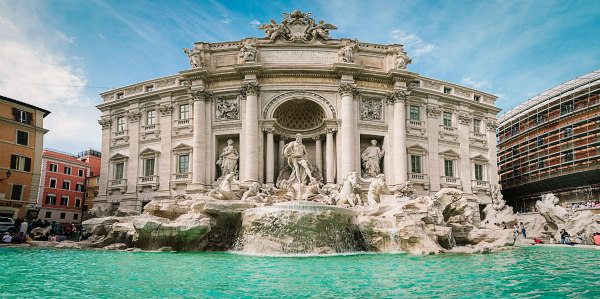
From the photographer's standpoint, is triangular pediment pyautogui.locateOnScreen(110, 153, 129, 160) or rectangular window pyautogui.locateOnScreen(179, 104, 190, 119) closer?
rectangular window pyautogui.locateOnScreen(179, 104, 190, 119)

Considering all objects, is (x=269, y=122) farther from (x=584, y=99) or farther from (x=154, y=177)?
(x=584, y=99)

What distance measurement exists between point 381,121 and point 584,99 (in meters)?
19.4

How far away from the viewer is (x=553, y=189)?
37938mm

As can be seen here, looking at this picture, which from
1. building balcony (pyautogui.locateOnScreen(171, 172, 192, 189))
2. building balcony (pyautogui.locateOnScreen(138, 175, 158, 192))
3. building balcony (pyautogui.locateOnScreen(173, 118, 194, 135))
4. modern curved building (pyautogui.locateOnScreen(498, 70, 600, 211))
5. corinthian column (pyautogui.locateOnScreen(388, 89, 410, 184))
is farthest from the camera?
modern curved building (pyautogui.locateOnScreen(498, 70, 600, 211))

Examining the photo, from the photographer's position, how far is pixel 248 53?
28.8m

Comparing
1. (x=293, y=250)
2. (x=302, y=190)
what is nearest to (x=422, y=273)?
(x=293, y=250)

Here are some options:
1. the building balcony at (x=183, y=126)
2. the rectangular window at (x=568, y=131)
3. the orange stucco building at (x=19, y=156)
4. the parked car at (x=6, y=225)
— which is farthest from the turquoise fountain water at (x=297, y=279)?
the rectangular window at (x=568, y=131)

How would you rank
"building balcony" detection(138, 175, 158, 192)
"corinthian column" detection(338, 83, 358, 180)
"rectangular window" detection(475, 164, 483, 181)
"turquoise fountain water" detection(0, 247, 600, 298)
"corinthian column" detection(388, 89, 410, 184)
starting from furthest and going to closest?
"rectangular window" detection(475, 164, 483, 181) < "building balcony" detection(138, 175, 158, 192) < "corinthian column" detection(388, 89, 410, 184) < "corinthian column" detection(338, 83, 358, 180) < "turquoise fountain water" detection(0, 247, 600, 298)

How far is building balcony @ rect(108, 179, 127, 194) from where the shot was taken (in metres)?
31.7

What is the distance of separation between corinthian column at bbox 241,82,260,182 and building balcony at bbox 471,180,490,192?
16934 millimetres

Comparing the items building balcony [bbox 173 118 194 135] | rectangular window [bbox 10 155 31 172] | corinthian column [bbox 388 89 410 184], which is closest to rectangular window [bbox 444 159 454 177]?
corinthian column [bbox 388 89 410 184]

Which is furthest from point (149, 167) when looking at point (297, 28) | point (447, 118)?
point (447, 118)

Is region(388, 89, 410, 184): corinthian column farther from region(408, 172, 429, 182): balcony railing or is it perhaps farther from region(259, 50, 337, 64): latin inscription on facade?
region(259, 50, 337, 64): latin inscription on facade

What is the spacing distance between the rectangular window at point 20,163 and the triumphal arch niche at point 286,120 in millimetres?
5289
